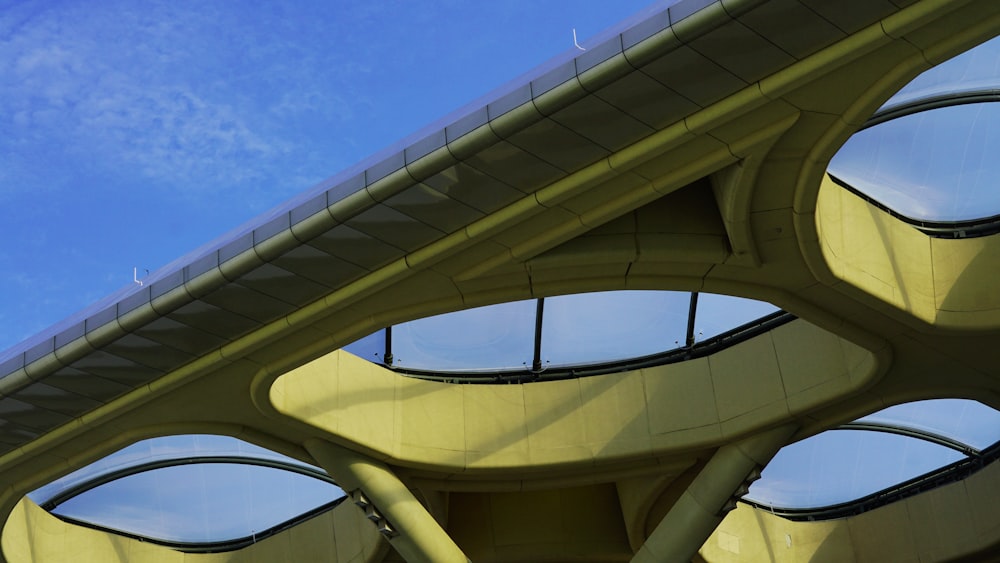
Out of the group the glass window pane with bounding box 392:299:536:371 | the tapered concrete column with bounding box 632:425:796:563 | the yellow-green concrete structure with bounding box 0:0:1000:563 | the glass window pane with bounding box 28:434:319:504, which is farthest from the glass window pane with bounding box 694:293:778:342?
the glass window pane with bounding box 28:434:319:504

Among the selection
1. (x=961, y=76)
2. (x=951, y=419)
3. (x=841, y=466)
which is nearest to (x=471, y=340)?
(x=841, y=466)

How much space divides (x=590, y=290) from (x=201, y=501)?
57.4 ft

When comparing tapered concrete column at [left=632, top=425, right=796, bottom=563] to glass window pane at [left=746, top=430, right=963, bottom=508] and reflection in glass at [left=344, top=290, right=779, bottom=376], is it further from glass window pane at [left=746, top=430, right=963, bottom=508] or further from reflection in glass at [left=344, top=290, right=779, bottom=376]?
glass window pane at [left=746, top=430, right=963, bottom=508]

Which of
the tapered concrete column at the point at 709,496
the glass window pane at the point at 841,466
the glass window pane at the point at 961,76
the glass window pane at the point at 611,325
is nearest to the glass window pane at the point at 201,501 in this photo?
the glass window pane at the point at 611,325

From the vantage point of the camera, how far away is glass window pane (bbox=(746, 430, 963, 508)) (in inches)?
1309

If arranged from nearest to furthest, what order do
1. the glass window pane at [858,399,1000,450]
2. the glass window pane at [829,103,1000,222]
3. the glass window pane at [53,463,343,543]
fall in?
the glass window pane at [829,103,1000,222], the glass window pane at [858,399,1000,450], the glass window pane at [53,463,343,543]

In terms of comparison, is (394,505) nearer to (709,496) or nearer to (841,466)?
(709,496)

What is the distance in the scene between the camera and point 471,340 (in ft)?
95.8

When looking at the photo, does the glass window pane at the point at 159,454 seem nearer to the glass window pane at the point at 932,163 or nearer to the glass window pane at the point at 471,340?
the glass window pane at the point at 471,340

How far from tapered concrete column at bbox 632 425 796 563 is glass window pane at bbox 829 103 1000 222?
5.70m

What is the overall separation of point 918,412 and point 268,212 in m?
19.8

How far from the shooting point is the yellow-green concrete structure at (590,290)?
53.0ft

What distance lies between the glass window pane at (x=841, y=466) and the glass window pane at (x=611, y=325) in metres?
7.32

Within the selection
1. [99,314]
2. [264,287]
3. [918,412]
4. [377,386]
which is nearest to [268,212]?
[264,287]
